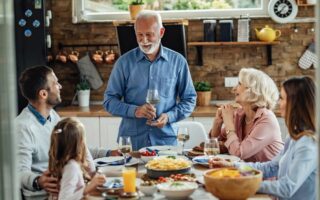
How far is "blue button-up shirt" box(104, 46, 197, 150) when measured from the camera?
3.46 m

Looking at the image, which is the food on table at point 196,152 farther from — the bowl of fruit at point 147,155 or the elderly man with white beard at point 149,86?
the elderly man with white beard at point 149,86

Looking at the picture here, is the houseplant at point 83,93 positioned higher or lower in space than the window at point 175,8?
lower

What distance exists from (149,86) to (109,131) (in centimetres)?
140

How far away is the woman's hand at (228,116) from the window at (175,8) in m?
2.22

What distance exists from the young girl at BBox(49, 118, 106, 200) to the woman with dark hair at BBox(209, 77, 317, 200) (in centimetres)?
74

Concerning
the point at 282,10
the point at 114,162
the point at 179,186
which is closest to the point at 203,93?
the point at 282,10

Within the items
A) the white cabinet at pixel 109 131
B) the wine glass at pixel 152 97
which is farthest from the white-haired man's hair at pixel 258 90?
the white cabinet at pixel 109 131

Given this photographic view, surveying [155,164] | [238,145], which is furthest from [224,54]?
[155,164]

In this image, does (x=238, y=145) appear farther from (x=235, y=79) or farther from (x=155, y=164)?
(x=235, y=79)

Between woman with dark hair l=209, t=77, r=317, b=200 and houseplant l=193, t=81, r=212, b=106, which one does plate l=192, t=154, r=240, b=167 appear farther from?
houseplant l=193, t=81, r=212, b=106

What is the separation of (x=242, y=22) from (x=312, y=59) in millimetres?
760

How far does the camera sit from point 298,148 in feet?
7.43

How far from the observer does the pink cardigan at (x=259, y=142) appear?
2.92m

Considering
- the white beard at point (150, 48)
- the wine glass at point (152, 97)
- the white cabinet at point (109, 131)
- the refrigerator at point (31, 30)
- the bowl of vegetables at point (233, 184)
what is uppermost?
the refrigerator at point (31, 30)
